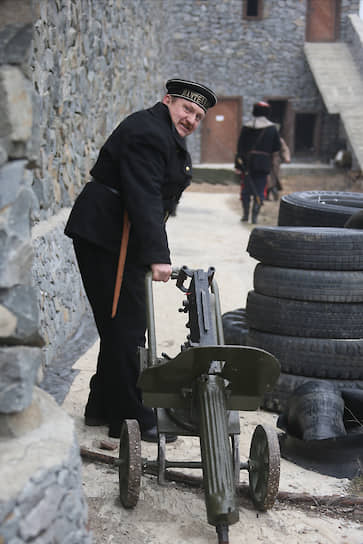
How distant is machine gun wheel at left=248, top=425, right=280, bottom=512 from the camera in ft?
8.51

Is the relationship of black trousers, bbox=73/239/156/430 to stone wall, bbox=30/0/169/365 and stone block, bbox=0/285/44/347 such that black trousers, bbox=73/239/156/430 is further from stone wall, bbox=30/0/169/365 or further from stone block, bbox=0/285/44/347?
stone block, bbox=0/285/44/347

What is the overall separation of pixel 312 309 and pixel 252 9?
18701mm

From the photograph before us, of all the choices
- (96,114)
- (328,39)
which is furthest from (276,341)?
(328,39)

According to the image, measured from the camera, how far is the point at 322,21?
2078cm

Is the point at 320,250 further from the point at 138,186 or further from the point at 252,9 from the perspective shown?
the point at 252,9

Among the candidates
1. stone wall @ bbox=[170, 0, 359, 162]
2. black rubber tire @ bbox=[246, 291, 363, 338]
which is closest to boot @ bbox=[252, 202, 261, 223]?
black rubber tire @ bbox=[246, 291, 363, 338]

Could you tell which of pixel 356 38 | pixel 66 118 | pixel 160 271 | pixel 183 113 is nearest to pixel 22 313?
pixel 160 271

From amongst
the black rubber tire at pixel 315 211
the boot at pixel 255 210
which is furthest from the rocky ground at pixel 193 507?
the boot at pixel 255 210

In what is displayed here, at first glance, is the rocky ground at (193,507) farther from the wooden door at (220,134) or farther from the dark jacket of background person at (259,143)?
the wooden door at (220,134)

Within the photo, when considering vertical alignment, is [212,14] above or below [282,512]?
above

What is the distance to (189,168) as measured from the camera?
10.3 feet

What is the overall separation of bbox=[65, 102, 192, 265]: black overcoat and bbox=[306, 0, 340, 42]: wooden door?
1929 cm

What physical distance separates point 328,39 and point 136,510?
20411mm

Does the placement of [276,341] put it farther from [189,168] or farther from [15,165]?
[15,165]
